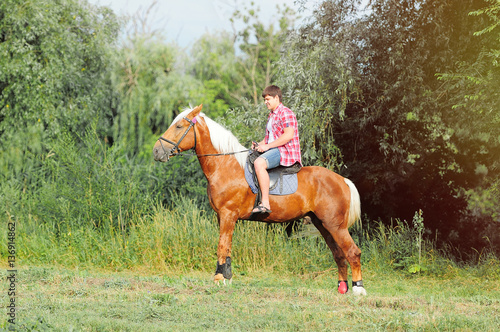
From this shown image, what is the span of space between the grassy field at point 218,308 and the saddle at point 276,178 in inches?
51.8

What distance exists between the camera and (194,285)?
6961 millimetres

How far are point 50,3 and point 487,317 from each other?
17.1m

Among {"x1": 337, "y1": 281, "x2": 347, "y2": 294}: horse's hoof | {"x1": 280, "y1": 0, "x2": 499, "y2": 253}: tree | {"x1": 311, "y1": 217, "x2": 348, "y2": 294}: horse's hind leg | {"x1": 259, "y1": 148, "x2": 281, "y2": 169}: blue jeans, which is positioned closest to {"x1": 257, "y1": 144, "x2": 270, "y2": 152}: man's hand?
{"x1": 259, "y1": 148, "x2": 281, "y2": 169}: blue jeans

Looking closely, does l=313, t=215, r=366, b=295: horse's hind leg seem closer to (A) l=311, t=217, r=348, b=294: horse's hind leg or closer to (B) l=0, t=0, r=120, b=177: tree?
(A) l=311, t=217, r=348, b=294: horse's hind leg

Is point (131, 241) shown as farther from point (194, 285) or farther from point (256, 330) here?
point (256, 330)

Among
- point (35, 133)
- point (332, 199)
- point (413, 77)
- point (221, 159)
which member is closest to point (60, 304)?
point (221, 159)

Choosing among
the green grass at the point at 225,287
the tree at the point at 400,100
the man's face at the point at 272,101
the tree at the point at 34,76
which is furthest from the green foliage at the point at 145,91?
the man's face at the point at 272,101

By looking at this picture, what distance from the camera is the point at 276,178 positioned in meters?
7.17

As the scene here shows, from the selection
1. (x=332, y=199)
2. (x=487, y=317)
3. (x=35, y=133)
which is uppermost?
(x=35, y=133)

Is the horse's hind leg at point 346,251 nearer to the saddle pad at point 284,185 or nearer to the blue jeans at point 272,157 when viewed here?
the saddle pad at point 284,185

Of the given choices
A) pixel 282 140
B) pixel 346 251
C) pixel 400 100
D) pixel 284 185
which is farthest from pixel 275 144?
pixel 400 100

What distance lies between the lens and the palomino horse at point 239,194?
6.94 metres

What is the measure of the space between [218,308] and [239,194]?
6.10 ft

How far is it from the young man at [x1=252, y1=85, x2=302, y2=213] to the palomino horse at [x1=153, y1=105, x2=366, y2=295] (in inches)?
10.7
